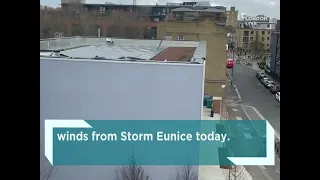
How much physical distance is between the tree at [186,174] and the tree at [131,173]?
0.20m

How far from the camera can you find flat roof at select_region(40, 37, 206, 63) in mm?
1452

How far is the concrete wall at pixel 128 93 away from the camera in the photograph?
151 centimetres

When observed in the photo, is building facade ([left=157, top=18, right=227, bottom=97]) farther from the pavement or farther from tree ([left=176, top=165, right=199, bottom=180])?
tree ([left=176, top=165, right=199, bottom=180])

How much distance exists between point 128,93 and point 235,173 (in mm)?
782

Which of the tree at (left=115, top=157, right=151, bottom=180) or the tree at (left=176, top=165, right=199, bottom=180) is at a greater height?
the tree at (left=115, top=157, right=151, bottom=180)

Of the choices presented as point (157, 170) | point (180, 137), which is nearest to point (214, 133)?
point (180, 137)

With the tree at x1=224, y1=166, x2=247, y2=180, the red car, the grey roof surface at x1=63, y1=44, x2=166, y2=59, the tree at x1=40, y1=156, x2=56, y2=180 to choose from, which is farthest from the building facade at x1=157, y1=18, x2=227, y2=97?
the tree at x1=40, y1=156, x2=56, y2=180

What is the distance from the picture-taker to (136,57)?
1.76 metres

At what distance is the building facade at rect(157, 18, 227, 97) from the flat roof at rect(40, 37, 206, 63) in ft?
0.16

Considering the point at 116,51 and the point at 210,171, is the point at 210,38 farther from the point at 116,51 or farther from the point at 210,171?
the point at 210,171

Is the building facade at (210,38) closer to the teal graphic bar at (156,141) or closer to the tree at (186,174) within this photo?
the teal graphic bar at (156,141)

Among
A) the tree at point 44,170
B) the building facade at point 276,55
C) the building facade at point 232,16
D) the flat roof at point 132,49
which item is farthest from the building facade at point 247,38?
the tree at point 44,170
